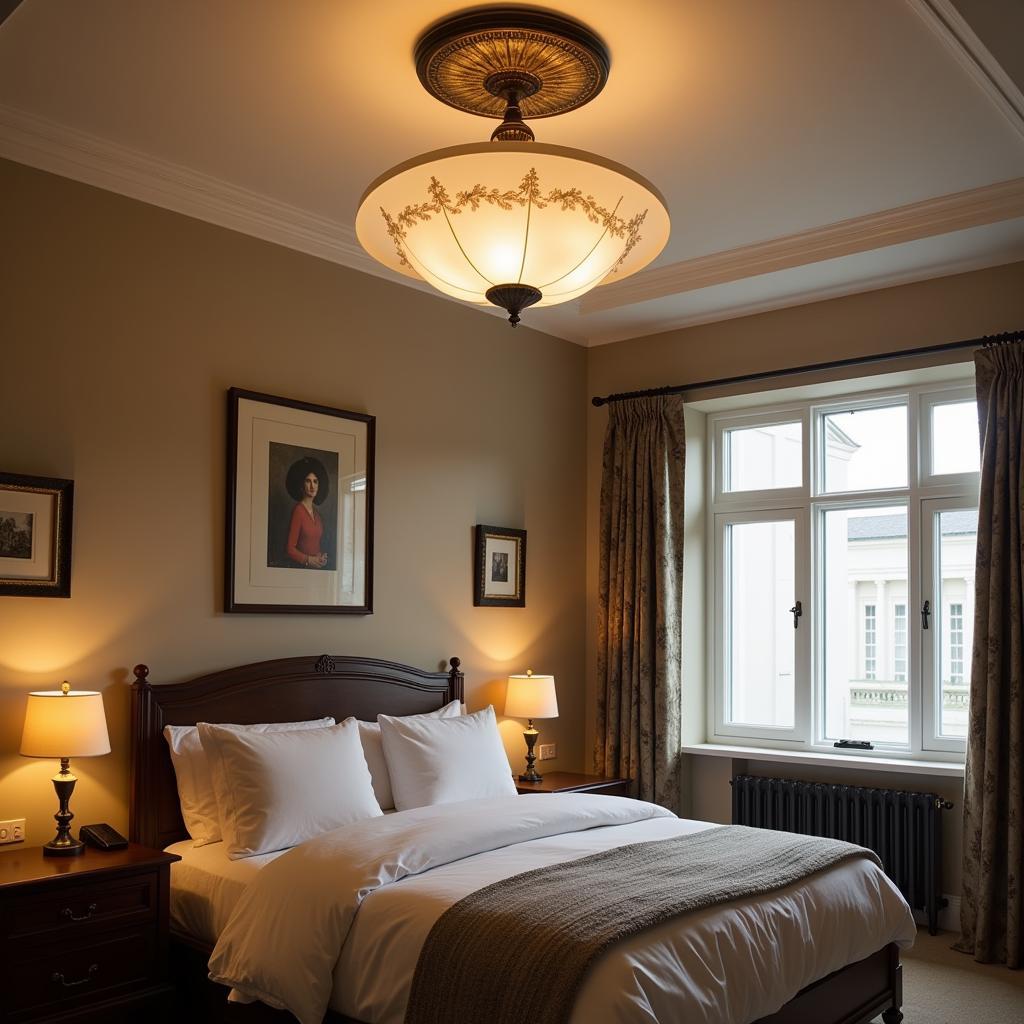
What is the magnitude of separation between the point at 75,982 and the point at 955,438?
4.34 metres

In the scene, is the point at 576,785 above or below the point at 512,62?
below

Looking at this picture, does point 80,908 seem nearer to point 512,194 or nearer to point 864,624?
point 512,194

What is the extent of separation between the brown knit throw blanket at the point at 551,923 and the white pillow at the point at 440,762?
103cm

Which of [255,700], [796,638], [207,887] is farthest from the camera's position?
[796,638]

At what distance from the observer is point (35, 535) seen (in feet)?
11.7

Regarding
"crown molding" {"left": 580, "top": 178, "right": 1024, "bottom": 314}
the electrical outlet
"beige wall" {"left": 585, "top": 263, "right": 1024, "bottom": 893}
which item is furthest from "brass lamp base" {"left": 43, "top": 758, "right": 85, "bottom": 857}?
"crown molding" {"left": 580, "top": 178, "right": 1024, "bottom": 314}

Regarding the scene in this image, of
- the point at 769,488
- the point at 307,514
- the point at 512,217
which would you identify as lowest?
the point at 307,514

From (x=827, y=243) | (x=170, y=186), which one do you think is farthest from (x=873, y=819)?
(x=170, y=186)

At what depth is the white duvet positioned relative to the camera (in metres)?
2.59

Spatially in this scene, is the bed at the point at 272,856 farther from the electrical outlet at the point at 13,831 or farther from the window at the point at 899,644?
the window at the point at 899,644

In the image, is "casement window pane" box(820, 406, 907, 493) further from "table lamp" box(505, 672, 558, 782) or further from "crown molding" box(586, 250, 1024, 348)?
"table lamp" box(505, 672, 558, 782)

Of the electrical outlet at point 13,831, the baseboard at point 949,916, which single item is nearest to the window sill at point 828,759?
the baseboard at point 949,916

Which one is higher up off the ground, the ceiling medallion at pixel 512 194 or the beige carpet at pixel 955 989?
the ceiling medallion at pixel 512 194

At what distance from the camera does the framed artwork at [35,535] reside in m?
3.49
